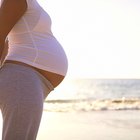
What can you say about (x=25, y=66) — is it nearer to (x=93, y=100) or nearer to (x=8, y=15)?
(x=8, y=15)

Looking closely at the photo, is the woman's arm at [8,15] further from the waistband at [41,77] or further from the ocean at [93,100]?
the ocean at [93,100]

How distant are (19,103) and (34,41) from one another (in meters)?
0.25

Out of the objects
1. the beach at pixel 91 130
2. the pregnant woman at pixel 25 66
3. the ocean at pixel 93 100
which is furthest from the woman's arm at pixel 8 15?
the ocean at pixel 93 100

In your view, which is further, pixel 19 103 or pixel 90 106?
pixel 90 106

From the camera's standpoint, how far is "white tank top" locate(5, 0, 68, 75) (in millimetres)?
1434

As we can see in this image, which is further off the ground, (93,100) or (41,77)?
(41,77)

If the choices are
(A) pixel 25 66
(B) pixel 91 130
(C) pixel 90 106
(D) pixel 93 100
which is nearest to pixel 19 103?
(A) pixel 25 66

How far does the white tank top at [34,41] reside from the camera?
143 centimetres

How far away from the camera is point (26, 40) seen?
1.45 m

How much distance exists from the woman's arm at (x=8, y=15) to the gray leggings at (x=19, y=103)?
0.32 ft

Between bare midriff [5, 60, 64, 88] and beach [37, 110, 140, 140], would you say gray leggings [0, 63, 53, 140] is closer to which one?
bare midriff [5, 60, 64, 88]

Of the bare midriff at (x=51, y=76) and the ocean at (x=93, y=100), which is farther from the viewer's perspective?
the ocean at (x=93, y=100)

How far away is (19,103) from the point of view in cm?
133

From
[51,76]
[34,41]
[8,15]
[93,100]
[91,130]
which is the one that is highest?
[8,15]
